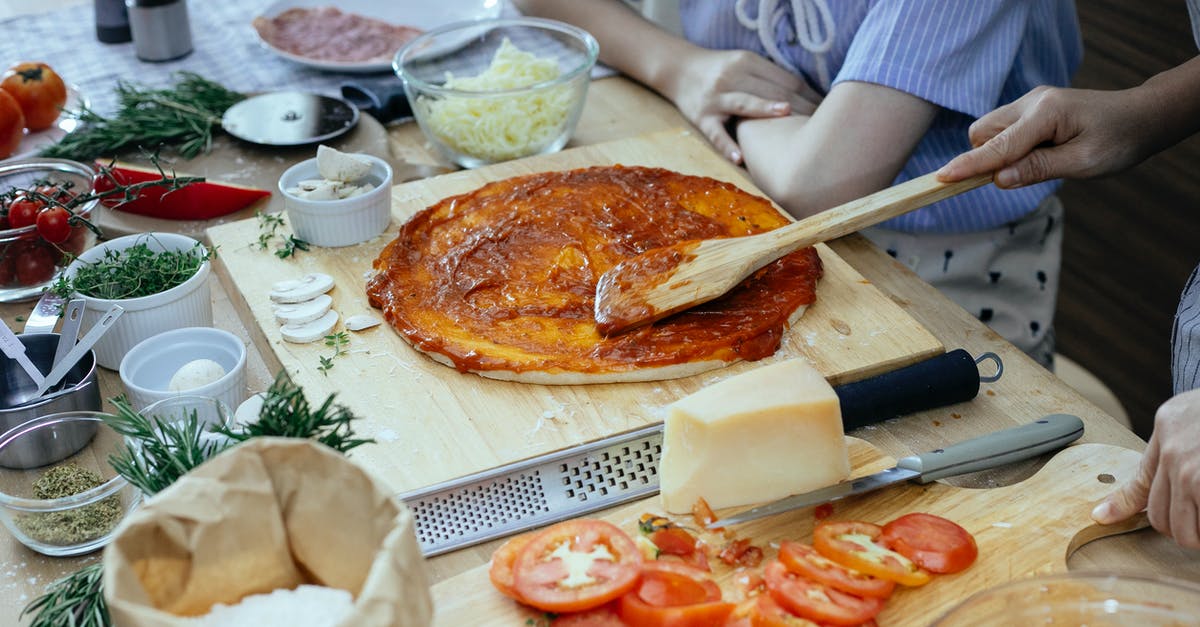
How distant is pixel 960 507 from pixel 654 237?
818mm

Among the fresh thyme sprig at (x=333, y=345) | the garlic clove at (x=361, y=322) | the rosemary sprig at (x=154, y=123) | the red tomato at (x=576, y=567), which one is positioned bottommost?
the rosemary sprig at (x=154, y=123)

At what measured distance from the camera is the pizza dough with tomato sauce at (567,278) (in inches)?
67.7

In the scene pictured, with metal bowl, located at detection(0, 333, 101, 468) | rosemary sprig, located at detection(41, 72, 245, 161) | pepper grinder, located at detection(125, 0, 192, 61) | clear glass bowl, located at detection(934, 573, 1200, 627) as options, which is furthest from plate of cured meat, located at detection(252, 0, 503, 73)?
clear glass bowl, located at detection(934, 573, 1200, 627)

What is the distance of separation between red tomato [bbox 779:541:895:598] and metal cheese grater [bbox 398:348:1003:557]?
27 centimetres

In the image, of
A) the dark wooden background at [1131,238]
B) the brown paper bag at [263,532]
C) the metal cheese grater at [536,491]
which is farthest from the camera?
the dark wooden background at [1131,238]

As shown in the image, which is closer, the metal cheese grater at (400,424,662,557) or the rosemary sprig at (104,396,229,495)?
the rosemary sprig at (104,396,229,495)

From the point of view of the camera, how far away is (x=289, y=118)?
8.34ft

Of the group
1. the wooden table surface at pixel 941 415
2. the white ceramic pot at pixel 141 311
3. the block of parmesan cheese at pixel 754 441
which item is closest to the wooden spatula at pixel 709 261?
the wooden table surface at pixel 941 415

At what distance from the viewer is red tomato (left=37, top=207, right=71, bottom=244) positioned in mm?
1879

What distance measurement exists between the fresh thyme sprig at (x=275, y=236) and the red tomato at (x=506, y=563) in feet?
2.98

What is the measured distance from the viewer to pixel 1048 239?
8.24 feet

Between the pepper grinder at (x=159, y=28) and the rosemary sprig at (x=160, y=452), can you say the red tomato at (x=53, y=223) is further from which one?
the pepper grinder at (x=159, y=28)

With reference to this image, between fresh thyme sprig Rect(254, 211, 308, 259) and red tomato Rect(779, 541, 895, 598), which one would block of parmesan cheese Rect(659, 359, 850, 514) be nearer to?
red tomato Rect(779, 541, 895, 598)

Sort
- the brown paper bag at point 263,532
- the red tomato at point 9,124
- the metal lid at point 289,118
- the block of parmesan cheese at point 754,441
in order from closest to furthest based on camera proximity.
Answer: the brown paper bag at point 263,532 < the block of parmesan cheese at point 754,441 < the red tomato at point 9,124 < the metal lid at point 289,118
